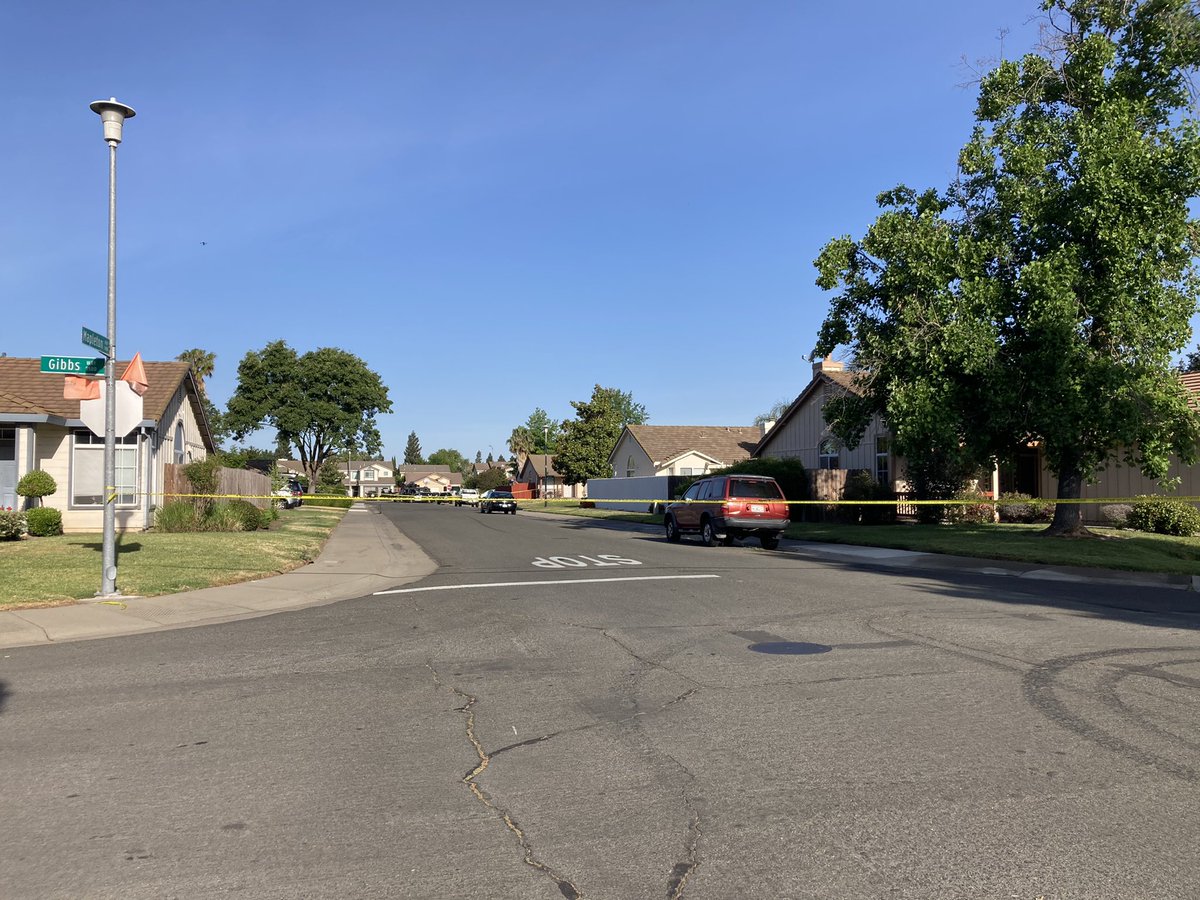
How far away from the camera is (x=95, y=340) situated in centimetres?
1260

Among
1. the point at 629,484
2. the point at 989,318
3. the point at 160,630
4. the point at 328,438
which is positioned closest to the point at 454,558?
the point at 160,630

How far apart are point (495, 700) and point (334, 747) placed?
1513 millimetres

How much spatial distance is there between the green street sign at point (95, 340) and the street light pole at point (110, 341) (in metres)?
0.06

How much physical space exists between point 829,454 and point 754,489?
15.4 m

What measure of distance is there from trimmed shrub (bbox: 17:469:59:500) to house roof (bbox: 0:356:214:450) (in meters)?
1.47

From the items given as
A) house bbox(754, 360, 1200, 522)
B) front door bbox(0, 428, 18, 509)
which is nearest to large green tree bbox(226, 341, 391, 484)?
house bbox(754, 360, 1200, 522)

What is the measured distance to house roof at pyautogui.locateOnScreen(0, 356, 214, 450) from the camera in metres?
22.1

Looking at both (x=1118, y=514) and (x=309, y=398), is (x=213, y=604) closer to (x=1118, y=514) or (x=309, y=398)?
(x=1118, y=514)

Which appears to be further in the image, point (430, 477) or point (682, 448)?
point (430, 477)

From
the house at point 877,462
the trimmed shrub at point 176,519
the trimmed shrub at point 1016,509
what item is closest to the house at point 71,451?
the trimmed shrub at point 176,519

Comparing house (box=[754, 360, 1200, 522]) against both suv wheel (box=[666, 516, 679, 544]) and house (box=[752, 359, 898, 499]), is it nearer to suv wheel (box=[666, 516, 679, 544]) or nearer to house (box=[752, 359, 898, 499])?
house (box=[752, 359, 898, 499])

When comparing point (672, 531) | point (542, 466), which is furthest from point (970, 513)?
point (542, 466)

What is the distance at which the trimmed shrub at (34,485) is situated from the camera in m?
21.4

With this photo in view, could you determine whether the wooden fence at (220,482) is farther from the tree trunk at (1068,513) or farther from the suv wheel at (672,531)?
the tree trunk at (1068,513)
